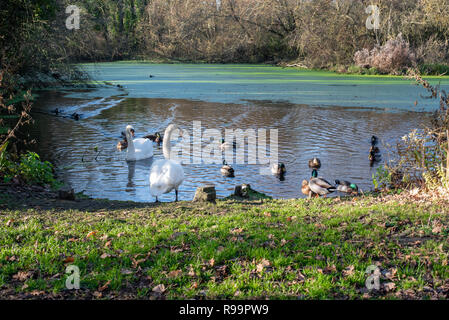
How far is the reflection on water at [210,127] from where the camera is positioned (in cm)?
988

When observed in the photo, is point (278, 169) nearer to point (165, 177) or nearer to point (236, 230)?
point (165, 177)

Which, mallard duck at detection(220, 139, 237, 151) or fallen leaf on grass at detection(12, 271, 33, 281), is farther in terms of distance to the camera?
mallard duck at detection(220, 139, 237, 151)

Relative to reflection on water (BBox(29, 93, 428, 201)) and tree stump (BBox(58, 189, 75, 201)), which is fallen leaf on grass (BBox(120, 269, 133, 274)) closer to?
tree stump (BBox(58, 189, 75, 201))

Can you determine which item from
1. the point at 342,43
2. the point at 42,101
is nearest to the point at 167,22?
the point at 342,43

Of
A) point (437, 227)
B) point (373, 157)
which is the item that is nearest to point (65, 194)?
point (437, 227)

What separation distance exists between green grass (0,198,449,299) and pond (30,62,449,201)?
9.74 ft

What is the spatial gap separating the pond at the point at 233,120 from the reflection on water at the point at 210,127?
0.03 meters

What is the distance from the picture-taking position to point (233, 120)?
56.9ft

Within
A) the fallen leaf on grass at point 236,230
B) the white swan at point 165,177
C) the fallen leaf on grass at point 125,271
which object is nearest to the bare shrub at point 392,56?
the white swan at point 165,177

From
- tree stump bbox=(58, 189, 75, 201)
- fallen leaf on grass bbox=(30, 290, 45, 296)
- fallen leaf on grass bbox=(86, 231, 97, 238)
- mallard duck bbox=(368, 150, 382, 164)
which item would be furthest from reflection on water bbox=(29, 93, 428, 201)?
fallen leaf on grass bbox=(30, 290, 45, 296)

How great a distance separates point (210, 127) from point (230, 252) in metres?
11.7

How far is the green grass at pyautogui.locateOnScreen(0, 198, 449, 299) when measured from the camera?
13.0 ft
